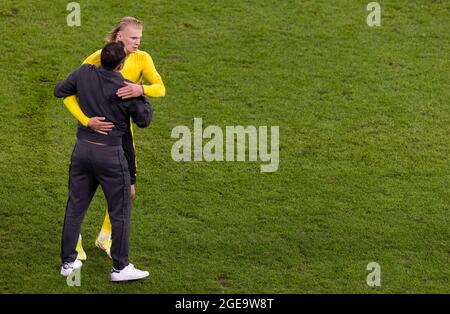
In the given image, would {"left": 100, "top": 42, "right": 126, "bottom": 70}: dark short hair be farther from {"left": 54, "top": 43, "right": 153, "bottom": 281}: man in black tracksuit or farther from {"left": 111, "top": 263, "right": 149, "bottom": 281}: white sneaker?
{"left": 111, "top": 263, "right": 149, "bottom": 281}: white sneaker

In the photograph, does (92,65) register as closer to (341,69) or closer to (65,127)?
(65,127)

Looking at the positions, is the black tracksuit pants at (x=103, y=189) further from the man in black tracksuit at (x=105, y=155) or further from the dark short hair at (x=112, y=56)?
the dark short hair at (x=112, y=56)

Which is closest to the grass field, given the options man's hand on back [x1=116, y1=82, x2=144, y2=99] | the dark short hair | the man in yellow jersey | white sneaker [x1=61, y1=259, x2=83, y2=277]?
white sneaker [x1=61, y1=259, x2=83, y2=277]

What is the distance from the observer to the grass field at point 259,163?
870cm

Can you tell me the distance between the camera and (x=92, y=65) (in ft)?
26.3

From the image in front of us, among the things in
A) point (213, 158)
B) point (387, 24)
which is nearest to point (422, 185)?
point (213, 158)

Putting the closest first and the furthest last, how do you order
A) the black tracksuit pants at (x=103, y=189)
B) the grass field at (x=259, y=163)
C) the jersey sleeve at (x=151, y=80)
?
the black tracksuit pants at (x=103, y=189) → the jersey sleeve at (x=151, y=80) → the grass field at (x=259, y=163)

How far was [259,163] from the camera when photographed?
33.9 ft

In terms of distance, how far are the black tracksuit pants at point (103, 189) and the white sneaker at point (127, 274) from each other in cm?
4

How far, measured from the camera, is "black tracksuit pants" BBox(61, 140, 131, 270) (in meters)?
8.07

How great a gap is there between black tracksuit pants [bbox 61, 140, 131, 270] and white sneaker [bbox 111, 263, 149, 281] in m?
0.04

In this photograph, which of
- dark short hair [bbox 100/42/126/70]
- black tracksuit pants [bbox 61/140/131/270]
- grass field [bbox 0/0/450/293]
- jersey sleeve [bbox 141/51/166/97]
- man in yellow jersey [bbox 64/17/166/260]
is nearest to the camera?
dark short hair [bbox 100/42/126/70]

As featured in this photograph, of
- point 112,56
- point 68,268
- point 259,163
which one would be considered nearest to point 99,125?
point 112,56

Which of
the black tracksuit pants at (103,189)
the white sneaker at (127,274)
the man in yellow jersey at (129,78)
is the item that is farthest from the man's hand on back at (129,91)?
the white sneaker at (127,274)
